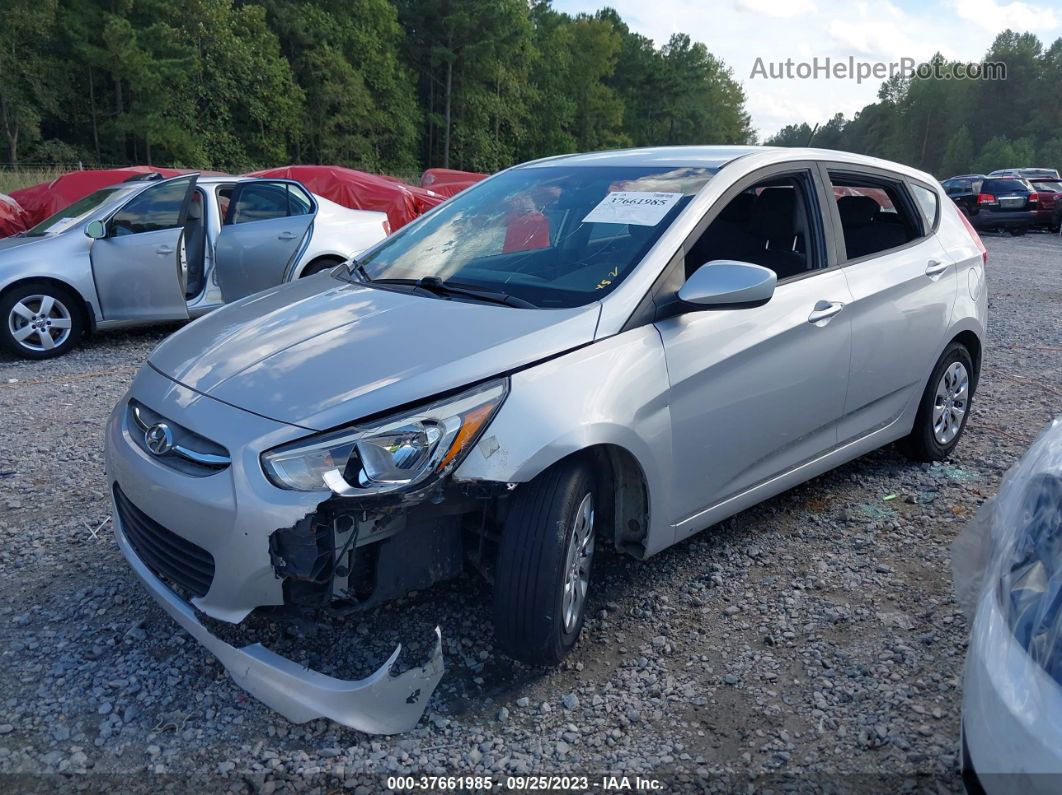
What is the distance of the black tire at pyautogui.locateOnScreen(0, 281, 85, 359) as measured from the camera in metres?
7.12

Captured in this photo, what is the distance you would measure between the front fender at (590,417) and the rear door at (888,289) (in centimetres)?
126

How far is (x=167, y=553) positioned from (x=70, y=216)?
6516 millimetres

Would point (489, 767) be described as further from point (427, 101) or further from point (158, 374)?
A: point (427, 101)

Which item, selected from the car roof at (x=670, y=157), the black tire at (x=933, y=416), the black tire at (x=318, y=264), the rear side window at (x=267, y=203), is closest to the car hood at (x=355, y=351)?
the car roof at (x=670, y=157)

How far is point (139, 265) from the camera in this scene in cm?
740

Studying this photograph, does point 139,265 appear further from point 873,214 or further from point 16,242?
point 873,214

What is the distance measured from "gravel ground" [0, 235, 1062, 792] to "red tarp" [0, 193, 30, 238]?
828 centimetres

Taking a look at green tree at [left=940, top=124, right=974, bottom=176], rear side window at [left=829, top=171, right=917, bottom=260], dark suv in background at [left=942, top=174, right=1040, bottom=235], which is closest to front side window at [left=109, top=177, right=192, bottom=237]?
rear side window at [left=829, top=171, right=917, bottom=260]

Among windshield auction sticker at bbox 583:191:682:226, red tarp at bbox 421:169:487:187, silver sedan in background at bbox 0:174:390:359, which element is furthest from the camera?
red tarp at bbox 421:169:487:187

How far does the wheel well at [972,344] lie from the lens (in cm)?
451

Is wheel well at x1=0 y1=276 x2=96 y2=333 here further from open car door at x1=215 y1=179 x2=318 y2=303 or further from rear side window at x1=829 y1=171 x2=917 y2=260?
rear side window at x1=829 y1=171 x2=917 y2=260

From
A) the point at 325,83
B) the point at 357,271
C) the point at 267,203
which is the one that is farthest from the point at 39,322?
the point at 325,83

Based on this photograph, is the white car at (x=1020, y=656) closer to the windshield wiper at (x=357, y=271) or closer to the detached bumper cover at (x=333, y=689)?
the detached bumper cover at (x=333, y=689)

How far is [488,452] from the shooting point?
244 centimetres
